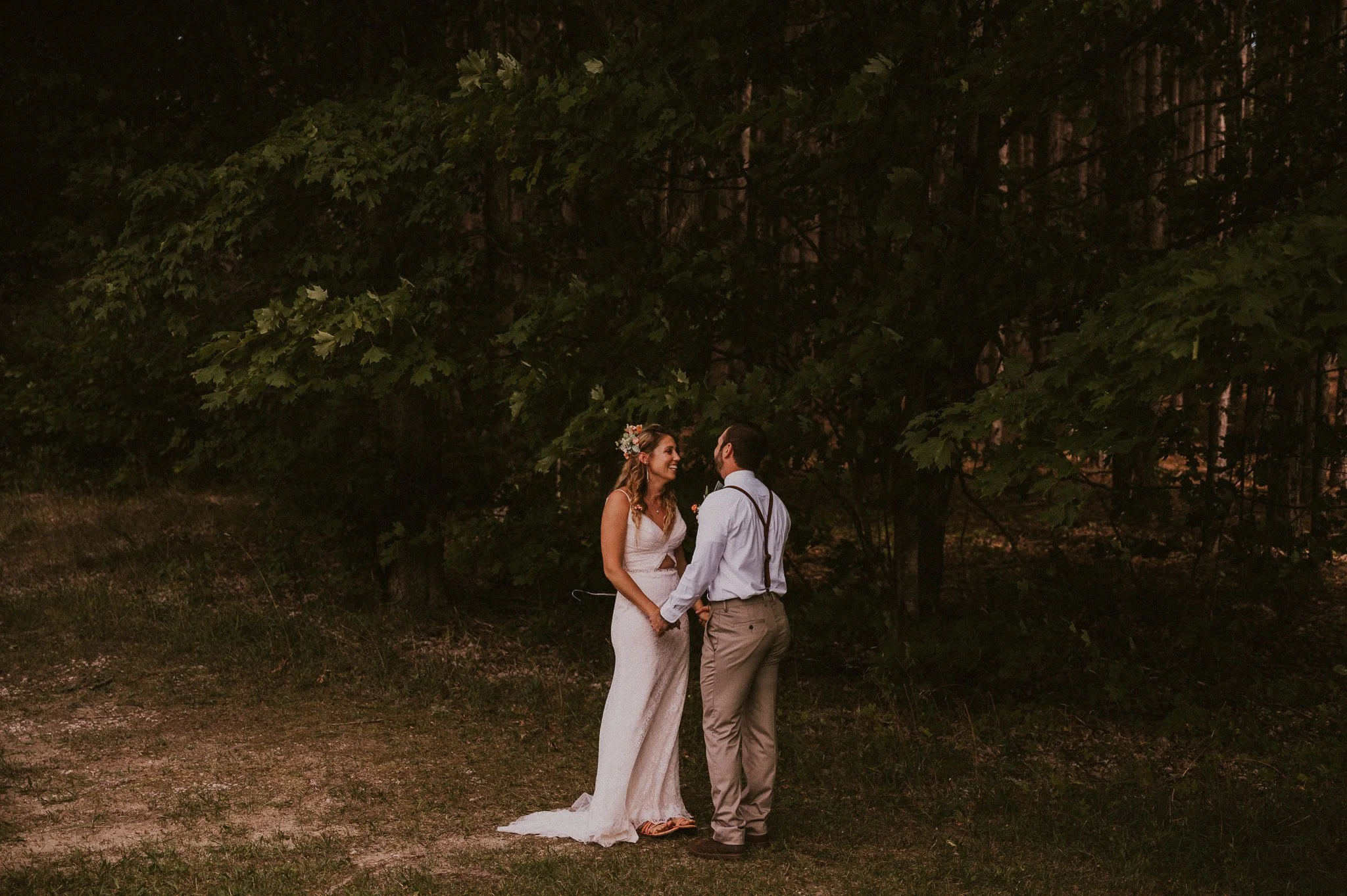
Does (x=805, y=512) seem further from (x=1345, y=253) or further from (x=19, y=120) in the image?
(x=19, y=120)

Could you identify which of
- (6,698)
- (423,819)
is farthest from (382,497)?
(423,819)

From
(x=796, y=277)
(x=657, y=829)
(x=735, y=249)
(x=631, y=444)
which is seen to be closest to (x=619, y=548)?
(x=631, y=444)

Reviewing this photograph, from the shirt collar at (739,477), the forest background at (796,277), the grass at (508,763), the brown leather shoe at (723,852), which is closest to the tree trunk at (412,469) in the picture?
the forest background at (796,277)

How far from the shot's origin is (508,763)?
25.7 feet

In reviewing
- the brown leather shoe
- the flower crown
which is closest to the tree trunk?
the flower crown

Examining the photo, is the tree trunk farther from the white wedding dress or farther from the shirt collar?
the shirt collar

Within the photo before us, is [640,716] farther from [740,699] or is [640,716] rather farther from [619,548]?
[619,548]

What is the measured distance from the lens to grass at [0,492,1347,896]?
19.1ft

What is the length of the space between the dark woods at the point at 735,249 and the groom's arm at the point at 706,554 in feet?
4.81

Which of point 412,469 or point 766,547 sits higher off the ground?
point 412,469

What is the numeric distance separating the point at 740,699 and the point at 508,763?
2.64 metres

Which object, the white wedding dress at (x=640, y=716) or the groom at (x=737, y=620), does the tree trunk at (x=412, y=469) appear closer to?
the white wedding dress at (x=640, y=716)

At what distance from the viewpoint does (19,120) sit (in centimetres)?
1110

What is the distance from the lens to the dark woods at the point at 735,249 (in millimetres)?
6727
